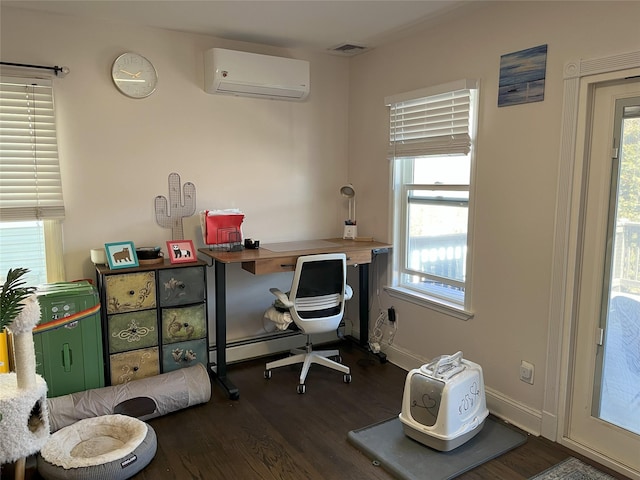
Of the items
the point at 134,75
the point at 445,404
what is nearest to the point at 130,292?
the point at 134,75

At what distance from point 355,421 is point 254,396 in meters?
0.71

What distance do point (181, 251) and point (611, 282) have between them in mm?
2542

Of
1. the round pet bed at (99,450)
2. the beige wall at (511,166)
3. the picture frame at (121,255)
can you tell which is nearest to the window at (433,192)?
the beige wall at (511,166)

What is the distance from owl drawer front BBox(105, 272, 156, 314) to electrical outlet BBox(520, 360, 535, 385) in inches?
89.7

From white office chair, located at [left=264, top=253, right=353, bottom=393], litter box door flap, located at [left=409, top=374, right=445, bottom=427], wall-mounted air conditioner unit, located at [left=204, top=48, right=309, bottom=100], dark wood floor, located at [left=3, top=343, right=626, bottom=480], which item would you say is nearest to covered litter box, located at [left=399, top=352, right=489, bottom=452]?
litter box door flap, located at [left=409, top=374, right=445, bottom=427]

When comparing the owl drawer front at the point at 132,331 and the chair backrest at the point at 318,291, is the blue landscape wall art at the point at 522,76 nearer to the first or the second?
the chair backrest at the point at 318,291

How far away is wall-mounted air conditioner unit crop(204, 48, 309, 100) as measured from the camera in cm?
336

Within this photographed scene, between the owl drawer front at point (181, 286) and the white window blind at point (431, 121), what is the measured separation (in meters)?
1.67

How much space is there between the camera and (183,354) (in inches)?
127

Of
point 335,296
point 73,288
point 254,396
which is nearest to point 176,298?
point 73,288

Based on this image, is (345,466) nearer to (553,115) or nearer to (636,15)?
(553,115)

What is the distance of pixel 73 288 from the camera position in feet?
9.50

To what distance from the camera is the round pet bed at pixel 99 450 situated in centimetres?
221

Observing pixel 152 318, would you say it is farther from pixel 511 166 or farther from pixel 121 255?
pixel 511 166
